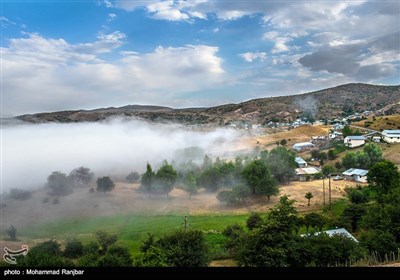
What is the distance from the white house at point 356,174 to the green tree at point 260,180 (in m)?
12.5

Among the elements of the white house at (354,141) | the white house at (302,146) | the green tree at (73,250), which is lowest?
the green tree at (73,250)

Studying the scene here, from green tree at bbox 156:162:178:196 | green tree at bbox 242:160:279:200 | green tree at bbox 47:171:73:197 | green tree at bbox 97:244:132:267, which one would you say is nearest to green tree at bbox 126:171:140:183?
green tree at bbox 47:171:73:197

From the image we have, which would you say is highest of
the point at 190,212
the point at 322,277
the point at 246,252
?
the point at 322,277

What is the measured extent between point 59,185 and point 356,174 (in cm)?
4069

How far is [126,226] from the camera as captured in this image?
34.2 metres

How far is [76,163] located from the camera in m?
68.8

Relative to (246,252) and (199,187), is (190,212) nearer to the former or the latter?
(199,187)

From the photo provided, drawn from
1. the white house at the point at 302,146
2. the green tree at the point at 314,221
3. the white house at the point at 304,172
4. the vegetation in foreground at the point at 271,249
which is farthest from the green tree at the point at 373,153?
the vegetation in foreground at the point at 271,249

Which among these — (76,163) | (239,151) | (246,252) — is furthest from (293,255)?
(239,151)

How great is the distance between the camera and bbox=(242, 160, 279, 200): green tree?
43594 mm

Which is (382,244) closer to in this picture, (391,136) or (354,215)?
(354,215)

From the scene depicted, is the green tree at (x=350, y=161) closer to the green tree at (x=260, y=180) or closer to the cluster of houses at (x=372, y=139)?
the cluster of houses at (x=372, y=139)

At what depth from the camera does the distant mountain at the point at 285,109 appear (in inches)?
5246

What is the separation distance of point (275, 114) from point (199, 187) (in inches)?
4104
